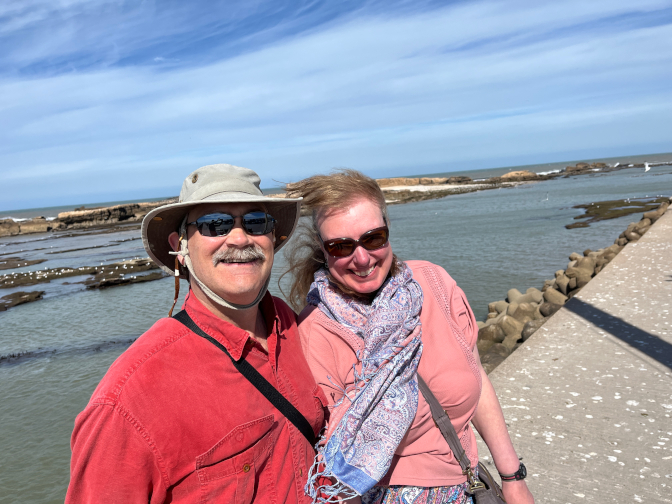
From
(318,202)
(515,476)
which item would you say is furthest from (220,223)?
(515,476)

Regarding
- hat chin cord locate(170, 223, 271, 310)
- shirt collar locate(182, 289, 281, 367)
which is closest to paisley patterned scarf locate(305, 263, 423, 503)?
hat chin cord locate(170, 223, 271, 310)

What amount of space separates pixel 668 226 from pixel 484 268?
474cm

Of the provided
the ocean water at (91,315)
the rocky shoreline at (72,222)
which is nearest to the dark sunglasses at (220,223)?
the ocean water at (91,315)

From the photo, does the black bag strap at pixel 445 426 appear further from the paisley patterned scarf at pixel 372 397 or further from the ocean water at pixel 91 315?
the ocean water at pixel 91 315

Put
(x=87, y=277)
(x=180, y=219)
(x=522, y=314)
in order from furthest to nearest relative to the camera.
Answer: (x=87, y=277) < (x=522, y=314) < (x=180, y=219)

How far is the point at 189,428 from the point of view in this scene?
1.54 meters

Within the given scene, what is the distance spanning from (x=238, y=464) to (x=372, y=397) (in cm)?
58

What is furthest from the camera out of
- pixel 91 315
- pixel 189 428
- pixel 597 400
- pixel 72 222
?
pixel 72 222

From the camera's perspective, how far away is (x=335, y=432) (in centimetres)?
189

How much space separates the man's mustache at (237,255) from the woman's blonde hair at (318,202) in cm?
45

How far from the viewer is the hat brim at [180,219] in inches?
72.9

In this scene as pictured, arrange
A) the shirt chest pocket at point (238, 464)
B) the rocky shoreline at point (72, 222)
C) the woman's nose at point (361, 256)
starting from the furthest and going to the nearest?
the rocky shoreline at point (72, 222), the woman's nose at point (361, 256), the shirt chest pocket at point (238, 464)

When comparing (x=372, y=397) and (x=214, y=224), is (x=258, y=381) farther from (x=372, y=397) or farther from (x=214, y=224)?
(x=214, y=224)

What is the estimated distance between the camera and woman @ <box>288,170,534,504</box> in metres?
1.89
